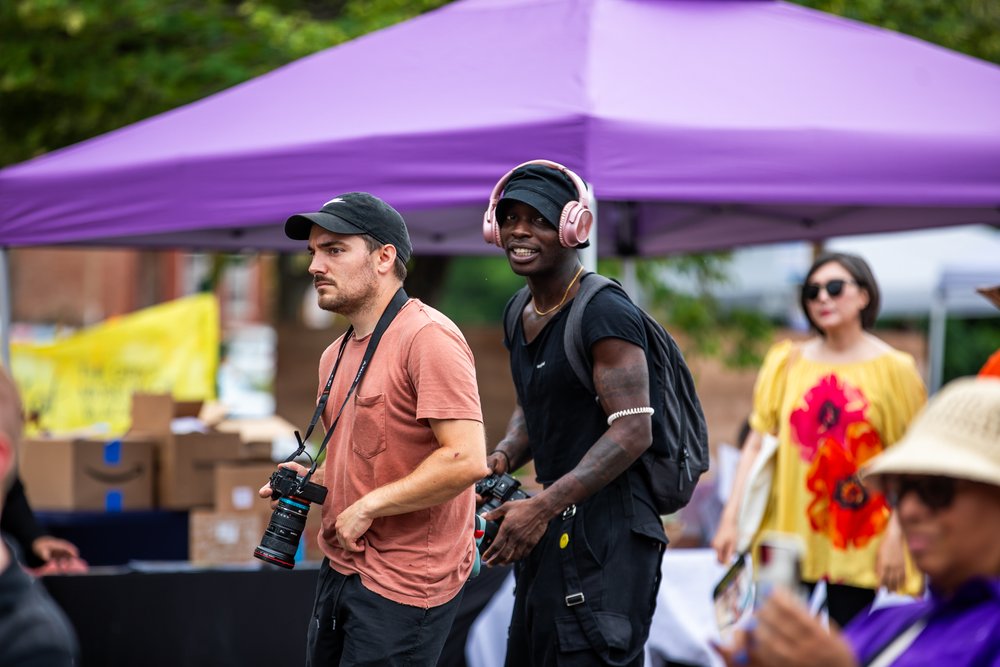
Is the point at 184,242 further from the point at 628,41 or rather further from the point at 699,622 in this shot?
the point at 699,622

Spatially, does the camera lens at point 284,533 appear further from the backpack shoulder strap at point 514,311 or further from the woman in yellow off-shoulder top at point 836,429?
the woman in yellow off-shoulder top at point 836,429

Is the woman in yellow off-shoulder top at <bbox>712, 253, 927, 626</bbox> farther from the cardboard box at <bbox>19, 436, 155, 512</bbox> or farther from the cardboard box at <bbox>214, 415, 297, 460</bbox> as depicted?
the cardboard box at <bbox>19, 436, 155, 512</bbox>

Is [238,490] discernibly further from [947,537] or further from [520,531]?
[947,537]

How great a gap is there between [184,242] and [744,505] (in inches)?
157

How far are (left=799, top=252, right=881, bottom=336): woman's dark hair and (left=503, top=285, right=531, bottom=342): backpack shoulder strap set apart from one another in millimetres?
1556

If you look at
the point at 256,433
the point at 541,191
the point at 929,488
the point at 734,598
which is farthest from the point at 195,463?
the point at 929,488

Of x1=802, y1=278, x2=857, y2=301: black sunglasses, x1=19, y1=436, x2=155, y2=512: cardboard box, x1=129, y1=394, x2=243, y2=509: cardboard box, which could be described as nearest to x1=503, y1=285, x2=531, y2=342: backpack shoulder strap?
x1=802, y1=278, x2=857, y2=301: black sunglasses

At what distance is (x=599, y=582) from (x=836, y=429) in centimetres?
168

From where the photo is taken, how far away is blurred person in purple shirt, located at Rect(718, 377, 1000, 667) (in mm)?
1687

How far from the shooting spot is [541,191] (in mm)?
3502

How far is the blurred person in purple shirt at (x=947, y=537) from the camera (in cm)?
169

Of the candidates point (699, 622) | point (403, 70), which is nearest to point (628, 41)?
point (403, 70)

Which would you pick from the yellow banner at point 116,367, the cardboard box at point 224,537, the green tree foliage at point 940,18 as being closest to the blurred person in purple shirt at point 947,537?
the cardboard box at point 224,537

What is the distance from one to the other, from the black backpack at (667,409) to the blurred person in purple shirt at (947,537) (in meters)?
1.56
